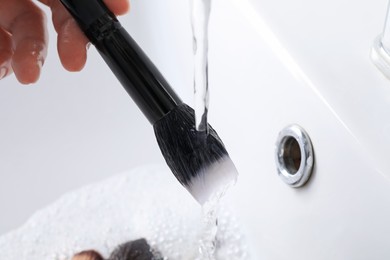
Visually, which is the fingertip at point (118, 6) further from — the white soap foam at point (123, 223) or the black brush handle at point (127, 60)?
the white soap foam at point (123, 223)

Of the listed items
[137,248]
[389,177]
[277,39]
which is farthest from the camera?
[137,248]

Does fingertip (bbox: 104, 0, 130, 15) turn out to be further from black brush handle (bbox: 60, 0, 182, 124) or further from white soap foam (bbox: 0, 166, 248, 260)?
white soap foam (bbox: 0, 166, 248, 260)

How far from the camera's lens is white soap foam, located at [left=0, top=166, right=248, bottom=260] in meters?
0.64

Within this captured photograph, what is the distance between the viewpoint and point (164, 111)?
0.41 metres

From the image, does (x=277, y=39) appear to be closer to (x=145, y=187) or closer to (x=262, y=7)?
(x=262, y=7)

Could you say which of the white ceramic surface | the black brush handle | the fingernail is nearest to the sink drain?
the white ceramic surface

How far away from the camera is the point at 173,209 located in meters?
0.69

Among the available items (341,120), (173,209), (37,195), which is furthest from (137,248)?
(341,120)

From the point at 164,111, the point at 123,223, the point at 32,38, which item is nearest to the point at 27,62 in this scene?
the point at 32,38

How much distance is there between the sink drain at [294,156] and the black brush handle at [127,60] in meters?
0.11

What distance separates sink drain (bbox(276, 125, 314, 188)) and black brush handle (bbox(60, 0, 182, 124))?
0.11 m

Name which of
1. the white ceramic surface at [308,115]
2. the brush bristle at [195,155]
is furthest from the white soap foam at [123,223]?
the brush bristle at [195,155]

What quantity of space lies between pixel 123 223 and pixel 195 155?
0.32 m

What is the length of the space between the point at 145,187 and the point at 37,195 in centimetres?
14
